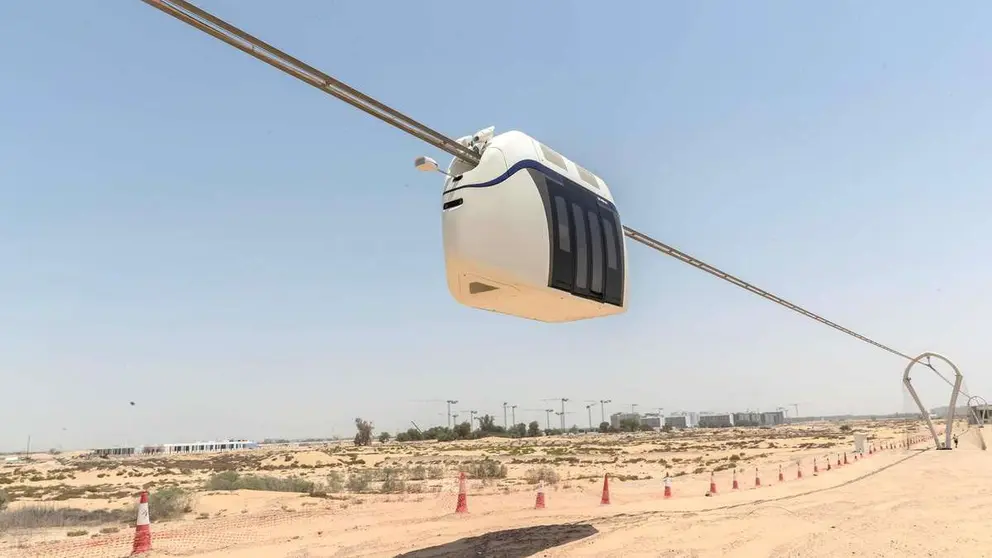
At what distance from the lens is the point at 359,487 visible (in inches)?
1118

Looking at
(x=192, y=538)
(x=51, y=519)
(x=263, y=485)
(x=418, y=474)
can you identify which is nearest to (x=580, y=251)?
(x=192, y=538)

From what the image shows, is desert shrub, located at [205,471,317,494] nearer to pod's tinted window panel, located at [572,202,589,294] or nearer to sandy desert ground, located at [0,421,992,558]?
sandy desert ground, located at [0,421,992,558]

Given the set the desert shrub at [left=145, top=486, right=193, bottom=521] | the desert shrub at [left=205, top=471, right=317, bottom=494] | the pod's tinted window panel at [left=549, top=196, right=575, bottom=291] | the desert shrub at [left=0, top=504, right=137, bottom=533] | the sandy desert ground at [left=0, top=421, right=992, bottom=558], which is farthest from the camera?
the desert shrub at [left=205, top=471, right=317, bottom=494]

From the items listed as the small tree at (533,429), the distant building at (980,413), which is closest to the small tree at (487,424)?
the small tree at (533,429)

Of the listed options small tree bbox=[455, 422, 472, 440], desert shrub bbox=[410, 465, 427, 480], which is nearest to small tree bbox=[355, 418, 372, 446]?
small tree bbox=[455, 422, 472, 440]

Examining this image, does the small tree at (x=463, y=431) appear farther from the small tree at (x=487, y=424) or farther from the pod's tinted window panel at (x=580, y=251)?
the pod's tinted window panel at (x=580, y=251)

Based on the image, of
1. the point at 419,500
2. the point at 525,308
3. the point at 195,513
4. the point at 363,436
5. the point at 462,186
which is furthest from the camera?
the point at 363,436

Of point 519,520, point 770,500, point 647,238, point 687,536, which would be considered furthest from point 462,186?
point 770,500

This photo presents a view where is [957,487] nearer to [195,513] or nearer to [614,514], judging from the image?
[614,514]

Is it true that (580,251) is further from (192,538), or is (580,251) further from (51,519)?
(51,519)

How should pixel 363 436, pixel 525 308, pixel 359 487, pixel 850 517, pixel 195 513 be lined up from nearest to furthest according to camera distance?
pixel 525 308 → pixel 850 517 → pixel 195 513 → pixel 359 487 → pixel 363 436

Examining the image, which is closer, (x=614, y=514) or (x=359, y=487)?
(x=614, y=514)

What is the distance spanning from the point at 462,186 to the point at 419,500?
51.5 feet

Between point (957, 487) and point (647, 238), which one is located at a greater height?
point (647, 238)
